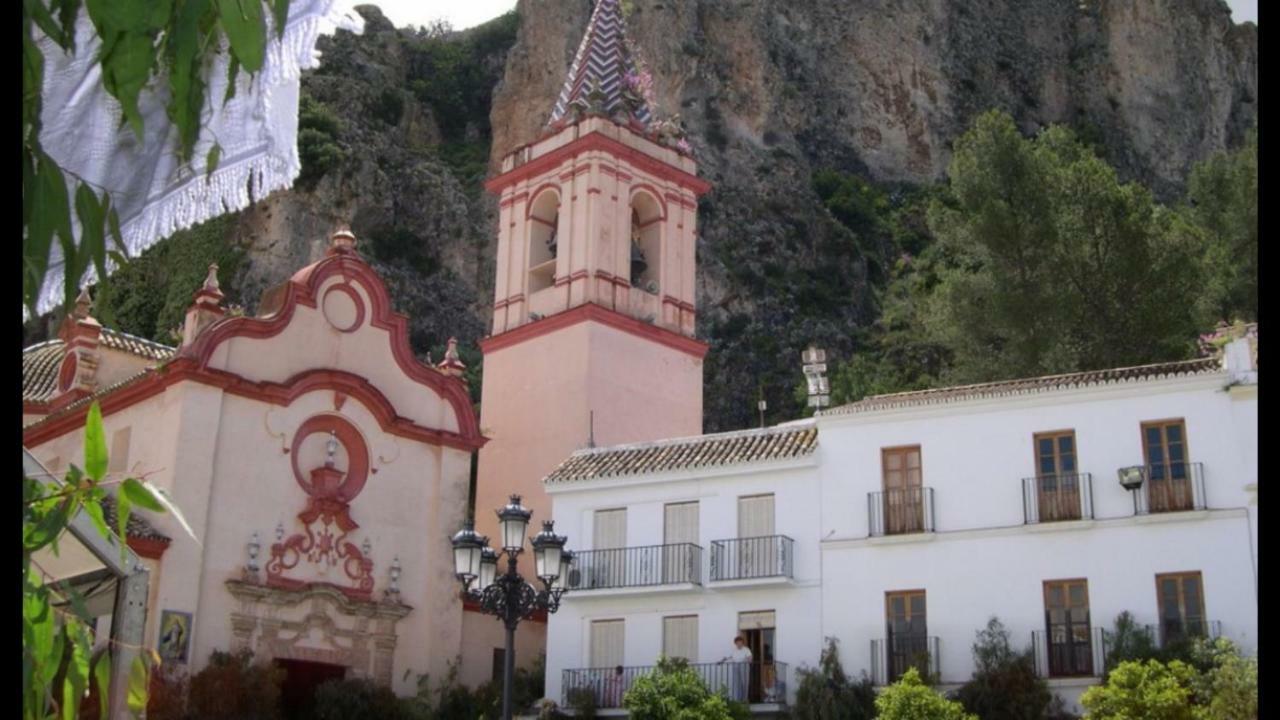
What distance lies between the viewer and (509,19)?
7312cm

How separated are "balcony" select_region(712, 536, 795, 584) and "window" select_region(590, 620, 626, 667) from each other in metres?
2.05

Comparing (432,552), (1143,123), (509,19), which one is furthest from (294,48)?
Answer: (1143,123)

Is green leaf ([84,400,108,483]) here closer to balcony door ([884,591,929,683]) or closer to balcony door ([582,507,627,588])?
balcony door ([884,591,929,683])

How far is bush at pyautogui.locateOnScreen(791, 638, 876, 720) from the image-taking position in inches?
867

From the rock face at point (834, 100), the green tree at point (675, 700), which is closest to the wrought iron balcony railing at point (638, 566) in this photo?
the green tree at point (675, 700)

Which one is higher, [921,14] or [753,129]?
[921,14]

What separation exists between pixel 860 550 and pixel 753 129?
43553 mm

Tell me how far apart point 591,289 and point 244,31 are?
90.1ft

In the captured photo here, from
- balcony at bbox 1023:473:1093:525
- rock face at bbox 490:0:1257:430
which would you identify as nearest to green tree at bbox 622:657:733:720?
balcony at bbox 1023:473:1093:525

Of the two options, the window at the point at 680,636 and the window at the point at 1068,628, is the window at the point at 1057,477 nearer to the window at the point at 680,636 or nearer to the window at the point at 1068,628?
the window at the point at 1068,628

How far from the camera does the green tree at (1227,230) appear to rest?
33594 mm

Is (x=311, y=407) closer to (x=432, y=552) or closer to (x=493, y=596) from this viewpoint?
(x=432, y=552)

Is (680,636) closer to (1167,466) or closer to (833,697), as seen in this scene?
(833,697)

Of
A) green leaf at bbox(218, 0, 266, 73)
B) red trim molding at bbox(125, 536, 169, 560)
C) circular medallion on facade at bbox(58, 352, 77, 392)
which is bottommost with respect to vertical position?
green leaf at bbox(218, 0, 266, 73)
